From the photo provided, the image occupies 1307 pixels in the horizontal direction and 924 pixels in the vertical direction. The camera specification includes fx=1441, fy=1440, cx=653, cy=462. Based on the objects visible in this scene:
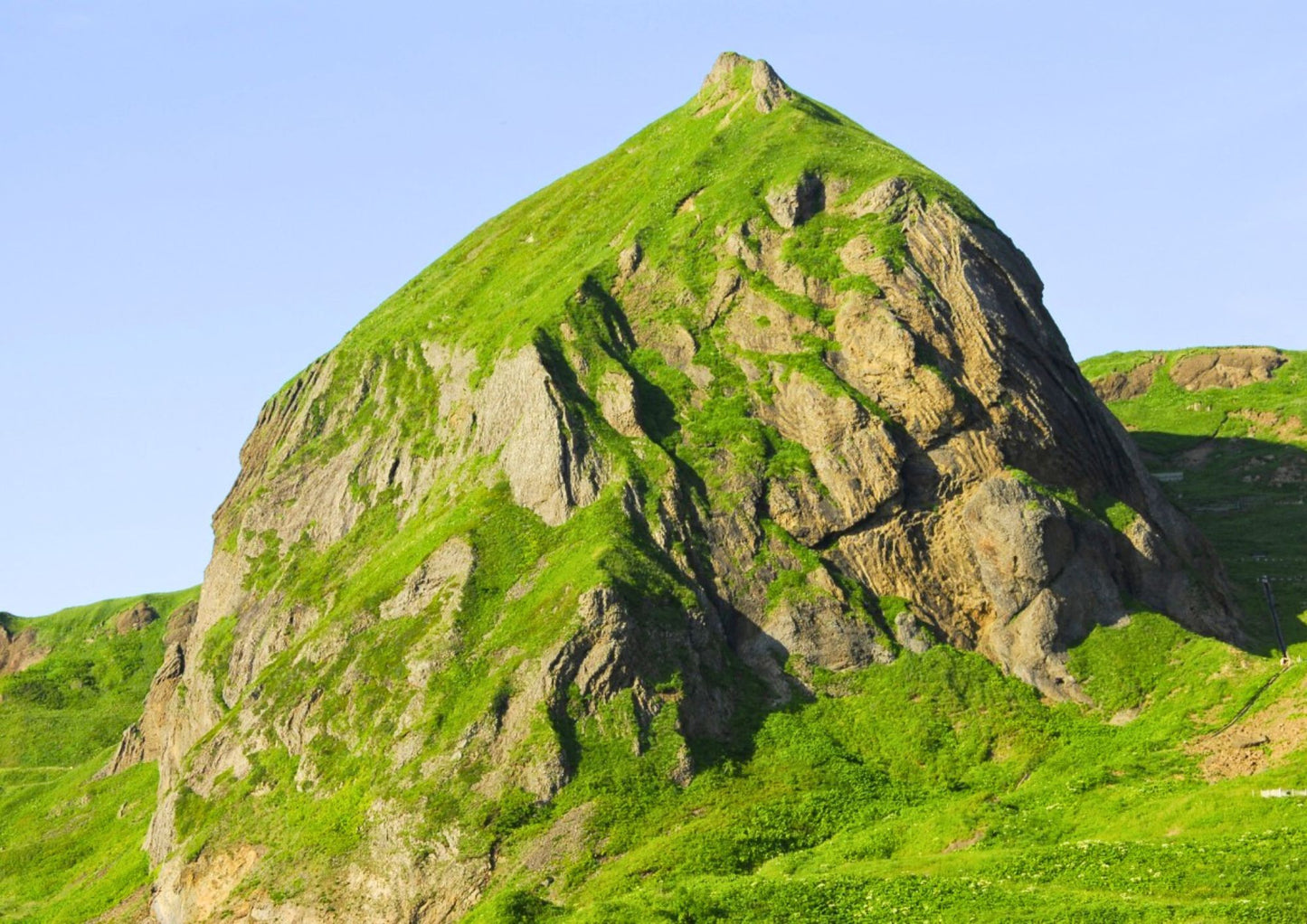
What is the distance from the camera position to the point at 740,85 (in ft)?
386

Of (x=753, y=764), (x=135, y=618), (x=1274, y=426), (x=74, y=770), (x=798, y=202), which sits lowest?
(x=753, y=764)

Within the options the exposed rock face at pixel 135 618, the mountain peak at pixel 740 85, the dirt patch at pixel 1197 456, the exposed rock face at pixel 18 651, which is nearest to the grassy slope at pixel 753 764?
the mountain peak at pixel 740 85

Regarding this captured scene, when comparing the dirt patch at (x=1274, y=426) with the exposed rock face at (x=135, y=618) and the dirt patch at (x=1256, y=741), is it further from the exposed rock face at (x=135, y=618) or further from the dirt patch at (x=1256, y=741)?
the exposed rock face at (x=135, y=618)

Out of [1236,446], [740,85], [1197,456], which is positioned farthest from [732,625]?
[1236,446]

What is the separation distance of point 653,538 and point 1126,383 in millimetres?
92669

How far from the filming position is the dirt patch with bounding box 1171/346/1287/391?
6058 inches

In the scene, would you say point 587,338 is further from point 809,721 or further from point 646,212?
point 809,721

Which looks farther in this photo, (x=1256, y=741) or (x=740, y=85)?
(x=740, y=85)

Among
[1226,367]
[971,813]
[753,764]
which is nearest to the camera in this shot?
[971,813]

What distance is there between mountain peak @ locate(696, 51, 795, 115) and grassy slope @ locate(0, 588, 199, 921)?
2726 inches

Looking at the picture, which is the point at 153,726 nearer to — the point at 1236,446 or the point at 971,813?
the point at 971,813

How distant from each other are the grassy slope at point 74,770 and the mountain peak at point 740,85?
69253 millimetres

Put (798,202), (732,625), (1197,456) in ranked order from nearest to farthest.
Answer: (732,625)
(798,202)
(1197,456)

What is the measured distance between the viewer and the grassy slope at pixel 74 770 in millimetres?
94688
